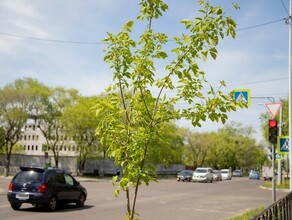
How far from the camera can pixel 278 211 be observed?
7730 mm

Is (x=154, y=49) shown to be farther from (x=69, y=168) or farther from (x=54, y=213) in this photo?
(x=69, y=168)

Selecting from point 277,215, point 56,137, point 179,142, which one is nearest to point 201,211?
point 277,215

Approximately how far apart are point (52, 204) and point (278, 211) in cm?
929

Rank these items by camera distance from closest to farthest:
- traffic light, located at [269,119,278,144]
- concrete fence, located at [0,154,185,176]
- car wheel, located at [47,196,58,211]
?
traffic light, located at [269,119,278,144], car wheel, located at [47,196,58,211], concrete fence, located at [0,154,185,176]

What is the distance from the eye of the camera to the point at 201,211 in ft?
53.7

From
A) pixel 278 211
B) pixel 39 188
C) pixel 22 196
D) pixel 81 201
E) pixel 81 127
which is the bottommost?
pixel 81 201

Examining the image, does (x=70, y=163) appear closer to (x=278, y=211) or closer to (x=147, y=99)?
(x=278, y=211)

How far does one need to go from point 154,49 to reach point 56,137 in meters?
49.1

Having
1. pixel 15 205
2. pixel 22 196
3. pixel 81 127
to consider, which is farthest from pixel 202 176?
pixel 22 196

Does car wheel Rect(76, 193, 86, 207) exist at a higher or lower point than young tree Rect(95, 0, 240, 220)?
lower

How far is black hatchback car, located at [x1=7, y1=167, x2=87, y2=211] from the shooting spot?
14242mm

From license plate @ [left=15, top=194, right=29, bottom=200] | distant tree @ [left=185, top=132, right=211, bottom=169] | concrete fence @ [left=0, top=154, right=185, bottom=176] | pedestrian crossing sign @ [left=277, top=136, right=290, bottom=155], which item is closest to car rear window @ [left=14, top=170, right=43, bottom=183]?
license plate @ [left=15, top=194, right=29, bottom=200]

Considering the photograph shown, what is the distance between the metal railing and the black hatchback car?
28.0 feet

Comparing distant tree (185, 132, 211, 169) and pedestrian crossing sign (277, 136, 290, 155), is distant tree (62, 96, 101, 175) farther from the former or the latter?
distant tree (185, 132, 211, 169)
